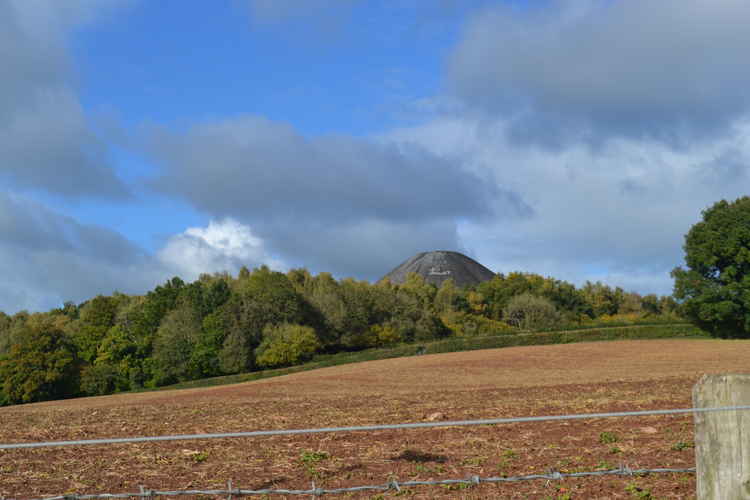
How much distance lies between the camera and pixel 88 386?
2672 inches

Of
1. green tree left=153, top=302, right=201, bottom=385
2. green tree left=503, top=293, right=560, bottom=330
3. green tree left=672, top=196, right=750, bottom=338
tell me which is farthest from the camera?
green tree left=503, top=293, right=560, bottom=330

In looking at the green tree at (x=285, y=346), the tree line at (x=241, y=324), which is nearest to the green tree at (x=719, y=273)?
the tree line at (x=241, y=324)

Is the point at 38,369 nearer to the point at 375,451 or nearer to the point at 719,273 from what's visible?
the point at 719,273

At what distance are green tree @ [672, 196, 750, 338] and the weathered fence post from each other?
179 feet

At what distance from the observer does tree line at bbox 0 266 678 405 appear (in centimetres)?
6525

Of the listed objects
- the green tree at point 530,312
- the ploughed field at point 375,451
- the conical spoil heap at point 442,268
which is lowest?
the ploughed field at point 375,451

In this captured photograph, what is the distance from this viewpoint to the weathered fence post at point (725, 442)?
13.1ft

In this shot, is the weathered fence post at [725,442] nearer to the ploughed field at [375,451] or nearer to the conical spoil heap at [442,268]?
the ploughed field at [375,451]

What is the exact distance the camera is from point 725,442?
13.2 ft

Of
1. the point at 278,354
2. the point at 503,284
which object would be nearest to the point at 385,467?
the point at 278,354

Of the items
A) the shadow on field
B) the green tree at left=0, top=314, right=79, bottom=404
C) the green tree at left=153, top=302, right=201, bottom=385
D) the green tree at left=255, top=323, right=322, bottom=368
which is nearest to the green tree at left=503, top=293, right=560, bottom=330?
the green tree at left=255, top=323, right=322, bottom=368

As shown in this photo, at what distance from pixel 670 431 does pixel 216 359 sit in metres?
60.6

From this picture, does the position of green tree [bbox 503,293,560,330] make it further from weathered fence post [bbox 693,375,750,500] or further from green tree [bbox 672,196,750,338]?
weathered fence post [bbox 693,375,750,500]

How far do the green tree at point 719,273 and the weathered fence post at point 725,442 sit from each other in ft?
179
